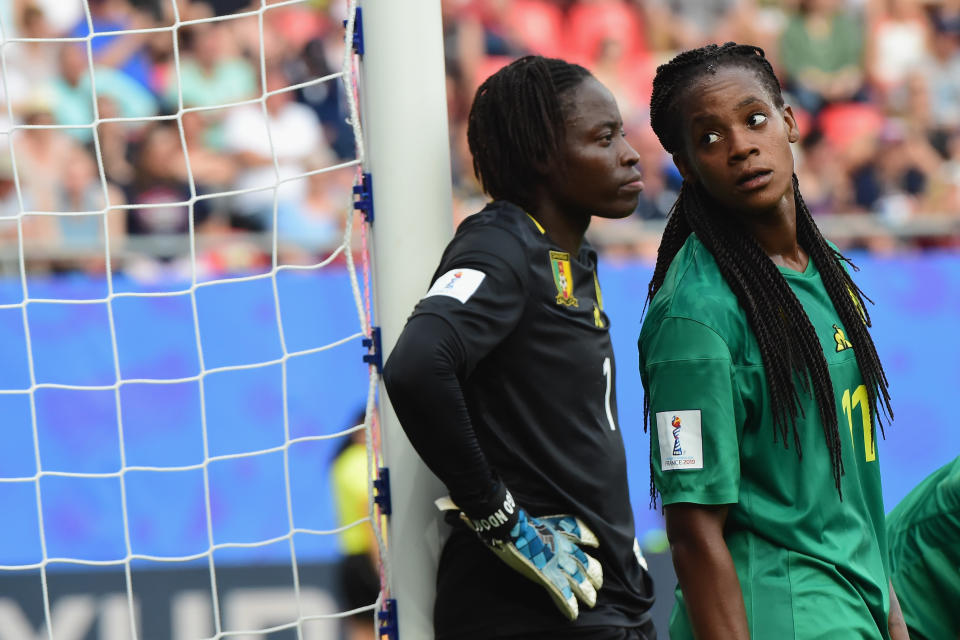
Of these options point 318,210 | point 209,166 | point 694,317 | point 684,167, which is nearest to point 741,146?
point 684,167

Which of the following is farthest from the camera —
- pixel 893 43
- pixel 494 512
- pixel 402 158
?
pixel 893 43

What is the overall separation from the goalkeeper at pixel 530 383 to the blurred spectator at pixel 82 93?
13.5 feet

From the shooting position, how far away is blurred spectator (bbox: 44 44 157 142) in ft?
20.0

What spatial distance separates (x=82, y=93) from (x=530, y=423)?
4702 mm

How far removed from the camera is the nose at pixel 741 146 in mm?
1793

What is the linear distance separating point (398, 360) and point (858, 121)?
6.09 meters

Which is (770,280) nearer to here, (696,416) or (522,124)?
(696,416)

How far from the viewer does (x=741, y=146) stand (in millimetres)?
1793

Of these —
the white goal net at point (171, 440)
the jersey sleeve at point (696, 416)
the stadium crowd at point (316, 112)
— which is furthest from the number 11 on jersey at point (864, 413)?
the stadium crowd at point (316, 112)

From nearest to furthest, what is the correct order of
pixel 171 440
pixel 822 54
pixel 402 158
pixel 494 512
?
pixel 494 512 < pixel 402 158 < pixel 171 440 < pixel 822 54

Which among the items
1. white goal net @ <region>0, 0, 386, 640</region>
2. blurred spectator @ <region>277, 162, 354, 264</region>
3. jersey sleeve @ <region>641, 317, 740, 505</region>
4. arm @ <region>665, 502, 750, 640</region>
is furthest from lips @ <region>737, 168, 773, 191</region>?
blurred spectator @ <region>277, 162, 354, 264</region>

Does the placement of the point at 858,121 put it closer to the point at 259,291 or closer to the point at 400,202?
the point at 259,291

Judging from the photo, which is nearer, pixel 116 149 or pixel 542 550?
pixel 542 550

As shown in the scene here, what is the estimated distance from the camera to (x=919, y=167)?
7230mm
